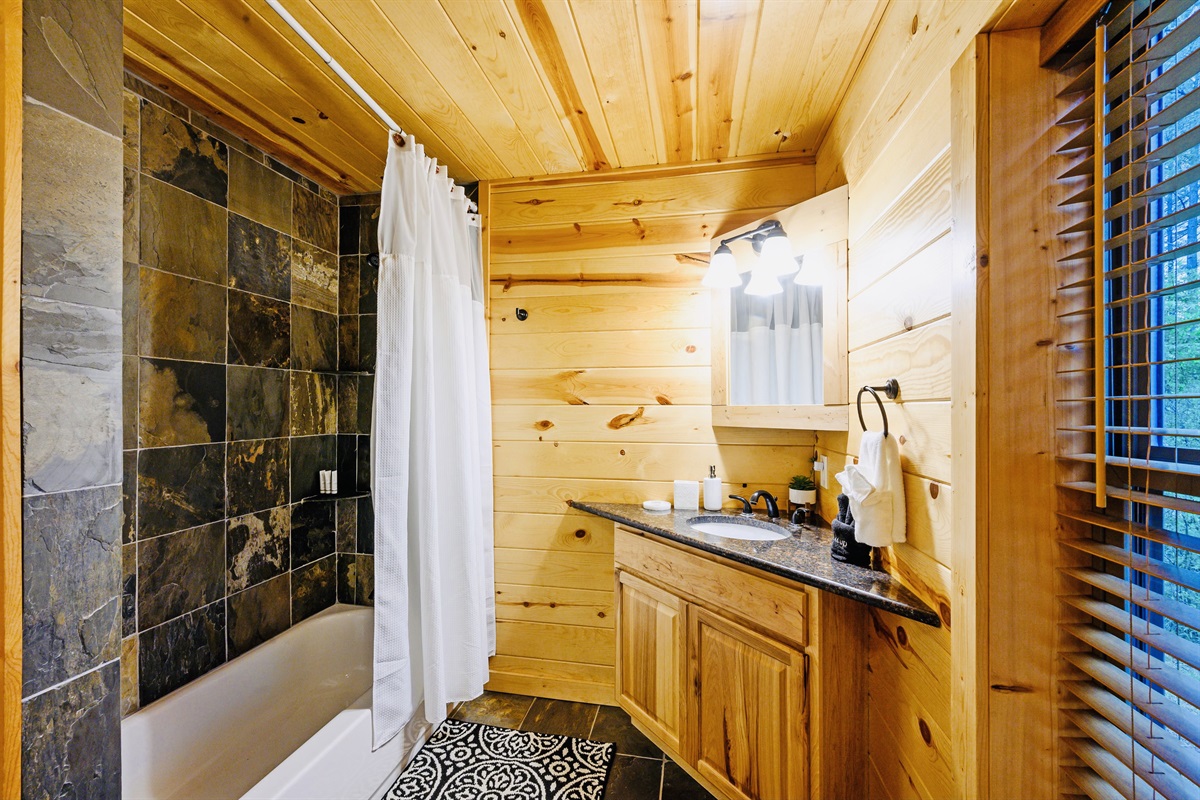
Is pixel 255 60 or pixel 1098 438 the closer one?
pixel 1098 438

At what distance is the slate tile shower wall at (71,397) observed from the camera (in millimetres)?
789

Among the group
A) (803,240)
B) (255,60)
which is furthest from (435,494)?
(803,240)

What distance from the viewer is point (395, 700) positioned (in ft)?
5.38

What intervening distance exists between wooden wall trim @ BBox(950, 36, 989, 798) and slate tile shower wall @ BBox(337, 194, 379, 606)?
2.29m

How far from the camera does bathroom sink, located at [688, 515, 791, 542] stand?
179 cm

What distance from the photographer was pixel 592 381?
7.22 ft

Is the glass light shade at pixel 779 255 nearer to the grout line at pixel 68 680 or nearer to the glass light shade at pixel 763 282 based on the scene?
the glass light shade at pixel 763 282

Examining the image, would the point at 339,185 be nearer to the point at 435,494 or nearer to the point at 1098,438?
the point at 435,494

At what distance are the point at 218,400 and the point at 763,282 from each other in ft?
6.78

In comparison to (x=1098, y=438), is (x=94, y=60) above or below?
above

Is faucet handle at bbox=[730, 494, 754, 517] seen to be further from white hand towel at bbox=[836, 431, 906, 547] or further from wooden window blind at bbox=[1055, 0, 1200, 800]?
wooden window blind at bbox=[1055, 0, 1200, 800]

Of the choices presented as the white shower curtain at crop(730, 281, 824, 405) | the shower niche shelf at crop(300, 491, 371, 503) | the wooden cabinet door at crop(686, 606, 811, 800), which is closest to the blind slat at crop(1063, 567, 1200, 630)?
the wooden cabinet door at crop(686, 606, 811, 800)

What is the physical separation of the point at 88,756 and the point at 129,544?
0.90 metres

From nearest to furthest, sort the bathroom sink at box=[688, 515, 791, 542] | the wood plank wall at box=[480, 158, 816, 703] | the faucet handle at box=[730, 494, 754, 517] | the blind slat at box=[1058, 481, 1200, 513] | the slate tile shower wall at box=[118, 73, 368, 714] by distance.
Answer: the blind slat at box=[1058, 481, 1200, 513], the slate tile shower wall at box=[118, 73, 368, 714], the bathroom sink at box=[688, 515, 791, 542], the faucet handle at box=[730, 494, 754, 517], the wood plank wall at box=[480, 158, 816, 703]
